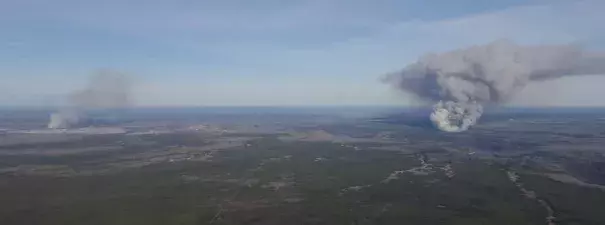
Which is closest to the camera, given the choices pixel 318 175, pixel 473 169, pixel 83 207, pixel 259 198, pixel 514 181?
pixel 83 207

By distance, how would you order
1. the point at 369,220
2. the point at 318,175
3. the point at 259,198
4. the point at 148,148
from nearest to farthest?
1. the point at 369,220
2. the point at 259,198
3. the point at 318,175
4. the point at 148,148

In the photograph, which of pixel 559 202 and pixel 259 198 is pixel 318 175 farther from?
pixel 559 202

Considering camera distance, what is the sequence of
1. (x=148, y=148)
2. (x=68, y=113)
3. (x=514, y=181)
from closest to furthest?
(x=514, y=181) < (x=148, y=148) < (x=68, y=113)

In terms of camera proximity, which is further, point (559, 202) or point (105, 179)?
point (105, 179)

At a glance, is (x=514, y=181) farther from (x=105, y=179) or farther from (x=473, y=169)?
(x=105, y=179)

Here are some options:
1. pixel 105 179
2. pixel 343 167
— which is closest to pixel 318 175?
pixel 343 167

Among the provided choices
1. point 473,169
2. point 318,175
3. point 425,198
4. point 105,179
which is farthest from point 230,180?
point 473,169

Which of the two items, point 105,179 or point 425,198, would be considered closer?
point 425,198

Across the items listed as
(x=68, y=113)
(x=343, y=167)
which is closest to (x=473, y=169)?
(x=343, y=167)

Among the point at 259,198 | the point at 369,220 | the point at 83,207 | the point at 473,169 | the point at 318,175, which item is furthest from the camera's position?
the point at 473,169
